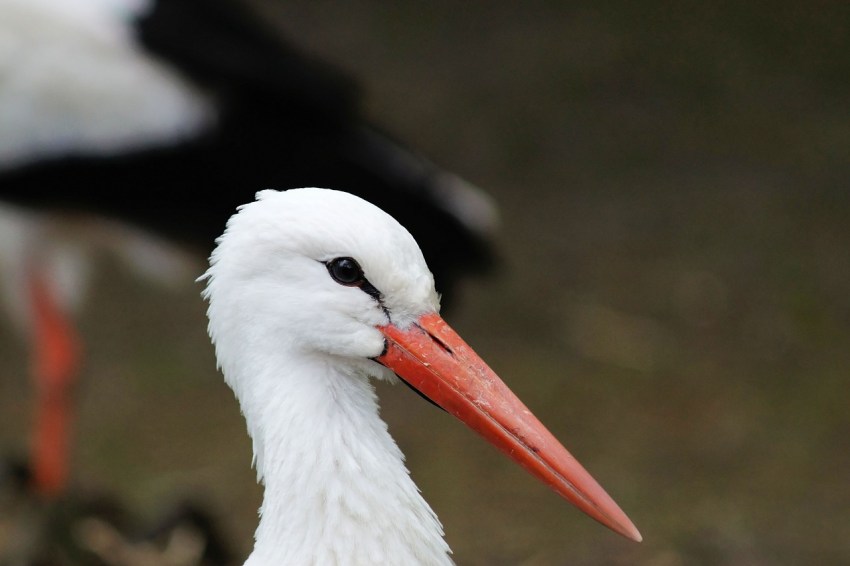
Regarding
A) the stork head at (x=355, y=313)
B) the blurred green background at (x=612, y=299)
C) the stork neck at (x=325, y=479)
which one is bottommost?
the stork neck at (x=325, y=479)

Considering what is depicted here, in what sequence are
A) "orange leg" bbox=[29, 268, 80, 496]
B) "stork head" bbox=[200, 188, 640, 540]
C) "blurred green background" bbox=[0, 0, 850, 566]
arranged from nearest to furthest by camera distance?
"stork head" bbox=[200, 188, 640, 540] → "orange leg" bbox=[29, 268, 80, 496] → "blurred green background" bbox=[0, 0, 850, 566]

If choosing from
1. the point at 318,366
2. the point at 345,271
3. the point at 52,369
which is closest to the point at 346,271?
the point at 345,271

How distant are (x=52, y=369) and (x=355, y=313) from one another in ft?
7.38

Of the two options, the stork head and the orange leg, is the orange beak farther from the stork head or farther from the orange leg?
the orange leg

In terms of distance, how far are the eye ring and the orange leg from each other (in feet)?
7.10

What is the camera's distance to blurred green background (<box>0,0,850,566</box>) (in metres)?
3.75

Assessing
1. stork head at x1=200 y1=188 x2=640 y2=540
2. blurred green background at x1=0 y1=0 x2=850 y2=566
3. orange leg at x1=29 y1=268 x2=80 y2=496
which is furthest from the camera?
blurred green background at x1=0 y1=0 x2=850 y2=566

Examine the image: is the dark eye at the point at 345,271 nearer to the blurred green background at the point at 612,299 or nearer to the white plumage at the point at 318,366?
the white plumage at the point at 318,366

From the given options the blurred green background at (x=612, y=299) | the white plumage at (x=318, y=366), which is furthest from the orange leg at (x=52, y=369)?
the white plumage at (x=318, y=366)

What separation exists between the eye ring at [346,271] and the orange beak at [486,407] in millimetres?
82

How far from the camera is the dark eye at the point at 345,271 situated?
5.47ft

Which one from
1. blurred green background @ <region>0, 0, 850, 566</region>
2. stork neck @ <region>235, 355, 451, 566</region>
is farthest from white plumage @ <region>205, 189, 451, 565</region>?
blurred green background @ <region>0, 0, 850, 566</region>

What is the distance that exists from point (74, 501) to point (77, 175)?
0.97 m

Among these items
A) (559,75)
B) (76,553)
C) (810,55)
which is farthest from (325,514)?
(810,55)
